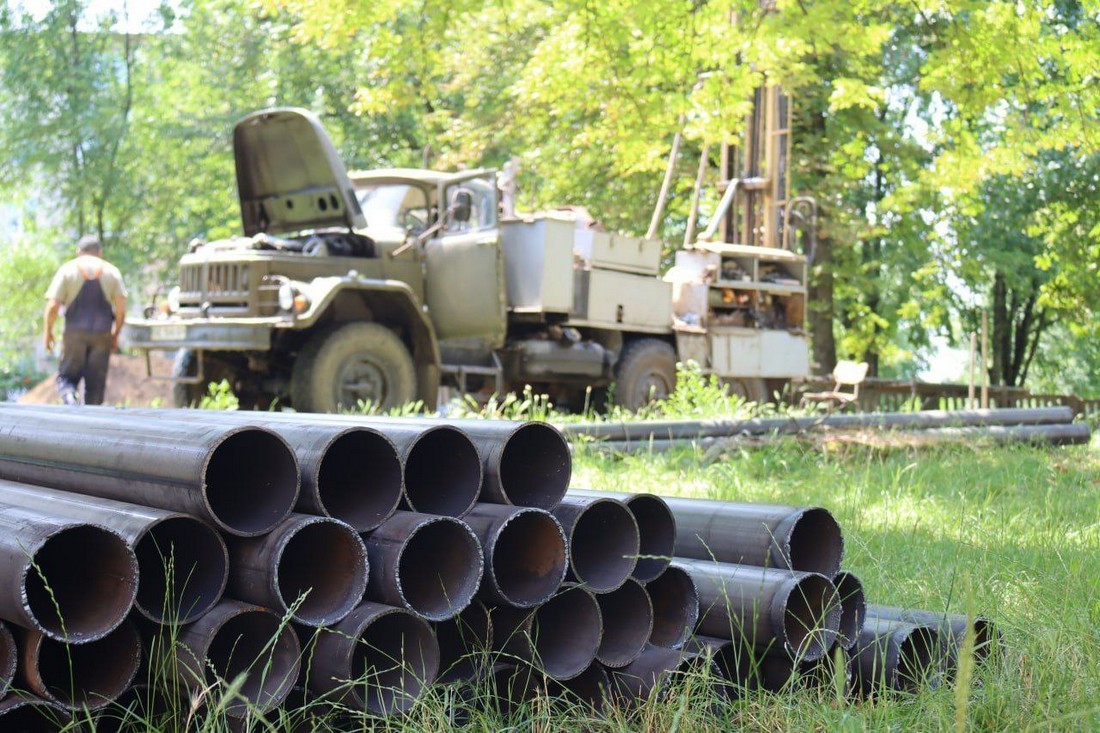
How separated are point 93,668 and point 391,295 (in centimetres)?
894

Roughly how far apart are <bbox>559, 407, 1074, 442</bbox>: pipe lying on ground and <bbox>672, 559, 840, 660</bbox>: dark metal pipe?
4.89m

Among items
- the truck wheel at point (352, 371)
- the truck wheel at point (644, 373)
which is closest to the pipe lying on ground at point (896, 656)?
the truck wheel at point (352, 371)

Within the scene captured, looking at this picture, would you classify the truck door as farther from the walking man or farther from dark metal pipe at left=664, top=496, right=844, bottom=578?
dark metal pipe at left=664, top=496, right=844, bottom=578

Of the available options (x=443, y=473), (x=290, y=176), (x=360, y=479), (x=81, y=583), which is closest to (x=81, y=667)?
(x=81, y=583)

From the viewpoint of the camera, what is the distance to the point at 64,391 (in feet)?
38.3

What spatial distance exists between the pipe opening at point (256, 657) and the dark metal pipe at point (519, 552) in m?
0.50

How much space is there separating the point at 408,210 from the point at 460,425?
32.1 ft

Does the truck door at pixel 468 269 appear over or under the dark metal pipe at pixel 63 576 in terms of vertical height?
over

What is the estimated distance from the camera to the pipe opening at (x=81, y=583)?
8.00ft

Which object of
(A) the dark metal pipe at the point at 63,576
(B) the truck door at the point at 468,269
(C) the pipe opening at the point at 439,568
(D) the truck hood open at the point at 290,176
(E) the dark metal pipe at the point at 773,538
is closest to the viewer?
(A) the dark metal pipe at the point at 63,576

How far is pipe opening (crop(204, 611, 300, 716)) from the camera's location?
2.58 m

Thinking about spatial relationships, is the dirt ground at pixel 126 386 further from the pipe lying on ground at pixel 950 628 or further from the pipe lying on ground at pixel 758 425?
the pipe lying on ground at pixel 950 628

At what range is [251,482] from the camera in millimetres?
2885

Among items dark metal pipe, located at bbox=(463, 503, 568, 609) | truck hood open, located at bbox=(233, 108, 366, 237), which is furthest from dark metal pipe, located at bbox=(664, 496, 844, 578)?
truck hood open, located at bbox=(233, 108, 366, 237)
